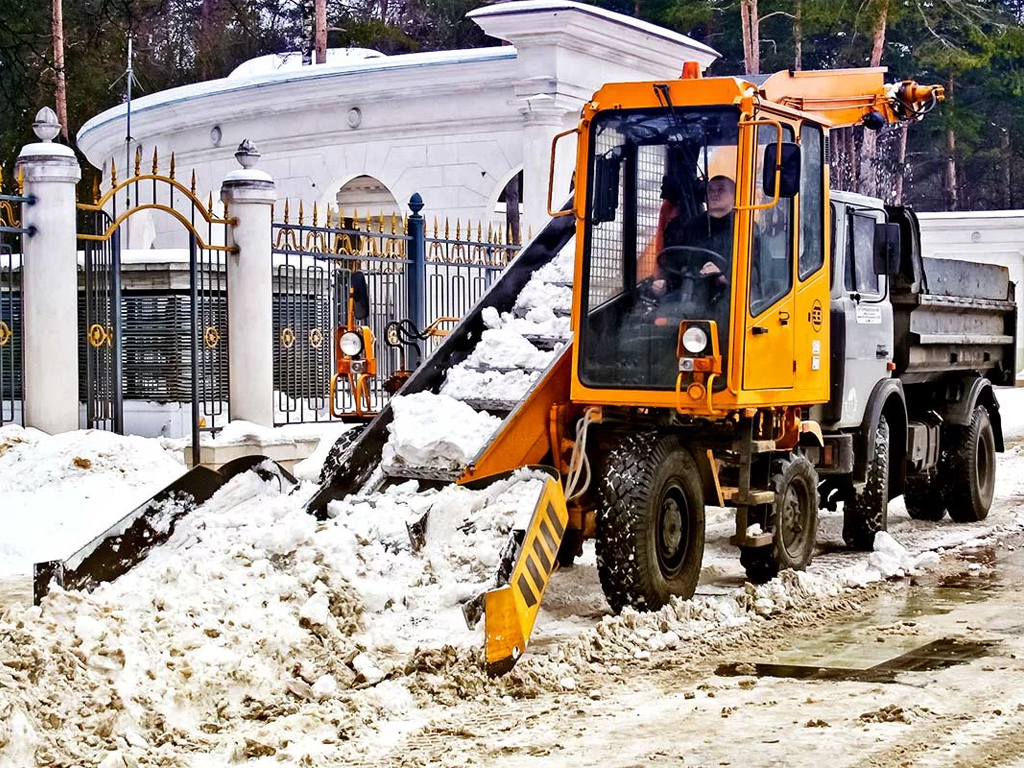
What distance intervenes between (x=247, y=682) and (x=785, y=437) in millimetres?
4431

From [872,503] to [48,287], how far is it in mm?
6282

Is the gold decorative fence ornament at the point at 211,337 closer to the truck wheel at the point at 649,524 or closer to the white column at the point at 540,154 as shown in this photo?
the truck wheel at the point at 649,524

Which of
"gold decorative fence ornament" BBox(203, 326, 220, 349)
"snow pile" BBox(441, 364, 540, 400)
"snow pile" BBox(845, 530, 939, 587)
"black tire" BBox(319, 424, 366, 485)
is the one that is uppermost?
"gold decorative fence ornament" BBox(203, 326, 220, 349)

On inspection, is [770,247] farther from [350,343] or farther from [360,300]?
[350,343]

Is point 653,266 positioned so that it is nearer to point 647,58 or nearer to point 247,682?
point 247,682

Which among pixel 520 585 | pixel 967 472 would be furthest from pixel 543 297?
pixel 967 472

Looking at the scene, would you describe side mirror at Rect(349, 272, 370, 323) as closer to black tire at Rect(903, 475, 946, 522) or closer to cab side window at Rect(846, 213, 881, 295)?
cab side window at Rect(846, 213, 881, 295)

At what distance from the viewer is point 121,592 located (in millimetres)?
7457

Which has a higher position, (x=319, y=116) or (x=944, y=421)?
(x=319, y=116)

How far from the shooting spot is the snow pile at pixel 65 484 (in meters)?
10.7

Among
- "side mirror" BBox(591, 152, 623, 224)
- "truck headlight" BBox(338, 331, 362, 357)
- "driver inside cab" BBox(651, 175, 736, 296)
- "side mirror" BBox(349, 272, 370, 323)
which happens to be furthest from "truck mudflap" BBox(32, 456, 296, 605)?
"driver inside cab" BBox(651, 175, 736, 296)

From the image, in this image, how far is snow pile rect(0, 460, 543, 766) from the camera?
5.89 m

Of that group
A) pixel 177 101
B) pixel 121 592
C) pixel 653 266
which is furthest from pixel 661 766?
pixel 177 101

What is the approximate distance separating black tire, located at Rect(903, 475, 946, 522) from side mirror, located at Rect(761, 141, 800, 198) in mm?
4810
